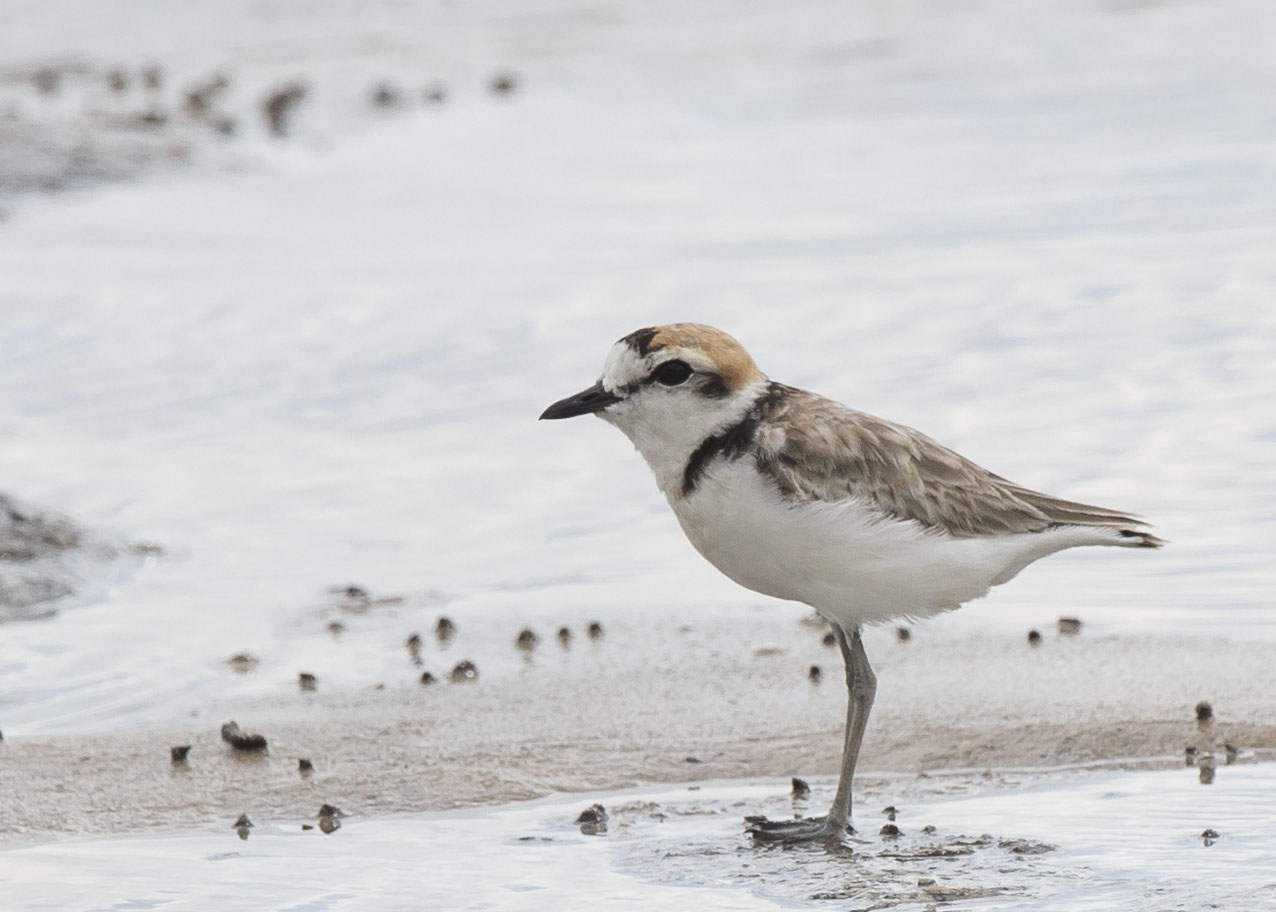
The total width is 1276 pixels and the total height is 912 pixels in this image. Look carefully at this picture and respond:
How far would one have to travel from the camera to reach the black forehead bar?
18.0 ft

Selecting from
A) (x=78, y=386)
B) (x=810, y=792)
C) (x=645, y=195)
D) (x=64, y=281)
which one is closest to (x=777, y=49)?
(x=645, y=195)

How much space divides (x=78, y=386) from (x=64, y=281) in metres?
1.80

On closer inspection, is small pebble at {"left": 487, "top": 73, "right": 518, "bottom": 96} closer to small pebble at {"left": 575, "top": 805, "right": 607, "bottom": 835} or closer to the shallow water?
the shallow water

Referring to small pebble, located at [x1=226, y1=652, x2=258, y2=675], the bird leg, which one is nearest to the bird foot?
the bird leg

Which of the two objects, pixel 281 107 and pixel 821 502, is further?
pixel 281 107

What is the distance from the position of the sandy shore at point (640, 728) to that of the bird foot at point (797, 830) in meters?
0.53

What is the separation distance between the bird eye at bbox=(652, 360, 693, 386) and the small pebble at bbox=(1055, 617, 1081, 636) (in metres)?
1.94

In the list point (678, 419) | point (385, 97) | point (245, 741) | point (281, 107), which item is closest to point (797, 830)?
point (678, 419)

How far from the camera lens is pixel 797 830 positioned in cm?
522

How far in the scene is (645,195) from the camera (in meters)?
12.8

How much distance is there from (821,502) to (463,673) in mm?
1828

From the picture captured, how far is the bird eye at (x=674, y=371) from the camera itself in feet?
17.9

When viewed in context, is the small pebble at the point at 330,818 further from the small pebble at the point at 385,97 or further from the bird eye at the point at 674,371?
the small pebble at the point at 385,97

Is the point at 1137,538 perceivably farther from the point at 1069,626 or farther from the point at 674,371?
the point at 674,371
